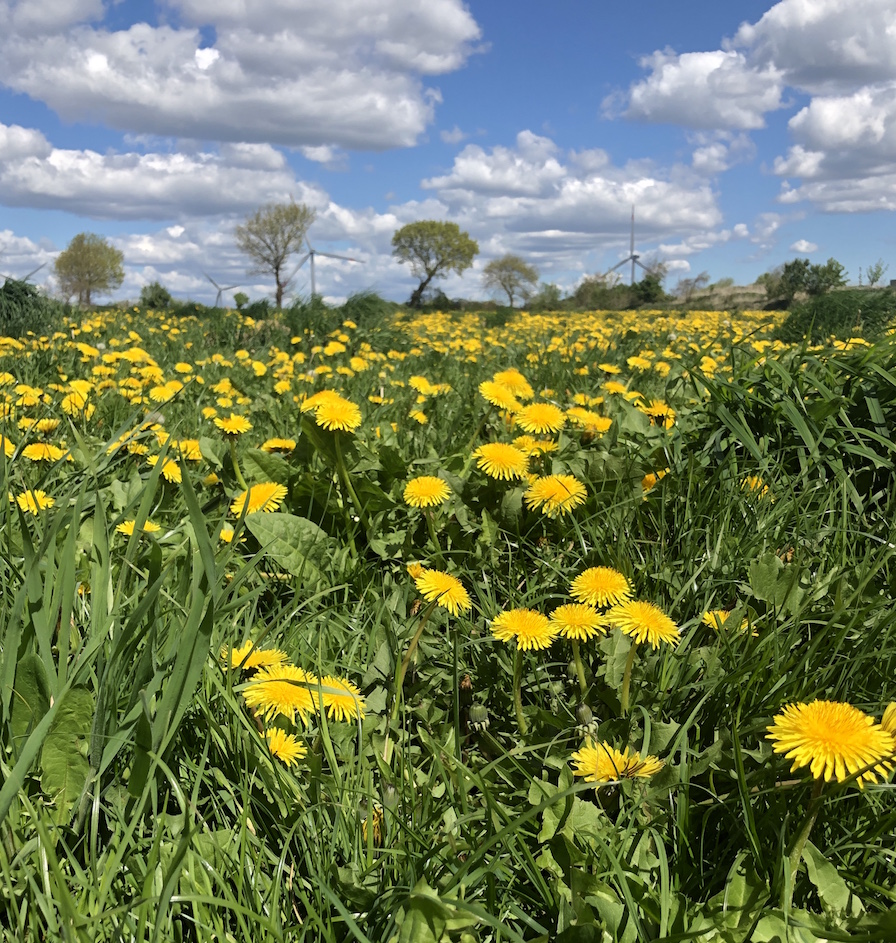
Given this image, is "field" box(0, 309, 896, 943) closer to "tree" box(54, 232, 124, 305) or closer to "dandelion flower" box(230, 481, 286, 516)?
"dandelion flower" box(230, 481, 286, 516)

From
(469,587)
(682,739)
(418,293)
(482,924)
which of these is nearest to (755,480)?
(469,587)

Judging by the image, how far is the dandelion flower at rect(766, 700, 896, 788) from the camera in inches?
36.4

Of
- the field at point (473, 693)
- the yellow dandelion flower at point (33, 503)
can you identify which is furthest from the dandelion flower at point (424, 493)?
the yellow dandelion flower at point (33, 503)

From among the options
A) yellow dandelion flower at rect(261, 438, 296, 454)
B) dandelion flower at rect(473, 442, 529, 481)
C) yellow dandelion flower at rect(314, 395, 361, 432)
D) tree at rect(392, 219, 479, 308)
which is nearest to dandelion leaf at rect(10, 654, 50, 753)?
yellow dandelion flower at rect(314, 395, 361, 432)

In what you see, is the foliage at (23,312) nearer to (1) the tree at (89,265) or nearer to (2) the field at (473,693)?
(2) the field at (473,693)

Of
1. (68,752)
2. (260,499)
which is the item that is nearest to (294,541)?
(260,499)

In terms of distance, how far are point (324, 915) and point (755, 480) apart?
65.6 inches

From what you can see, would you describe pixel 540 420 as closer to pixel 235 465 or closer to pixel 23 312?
pixel 235 465

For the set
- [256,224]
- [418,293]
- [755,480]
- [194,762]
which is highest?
[256,224]

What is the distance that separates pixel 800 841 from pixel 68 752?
1.13 meters

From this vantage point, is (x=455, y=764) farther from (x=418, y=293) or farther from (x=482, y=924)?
(x=418, y=293)

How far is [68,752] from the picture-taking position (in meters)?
1.21

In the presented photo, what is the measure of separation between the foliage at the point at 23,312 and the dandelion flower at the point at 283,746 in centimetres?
743

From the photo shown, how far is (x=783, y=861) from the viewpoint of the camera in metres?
1.03
